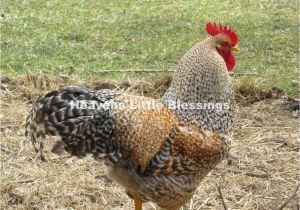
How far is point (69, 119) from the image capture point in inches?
131

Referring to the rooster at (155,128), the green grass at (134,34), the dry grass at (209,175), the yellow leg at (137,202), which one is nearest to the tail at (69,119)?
A: the rooster at (155,128)

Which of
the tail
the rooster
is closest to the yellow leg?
the rooster

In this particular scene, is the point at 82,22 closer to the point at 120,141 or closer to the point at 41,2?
the point at 41,2

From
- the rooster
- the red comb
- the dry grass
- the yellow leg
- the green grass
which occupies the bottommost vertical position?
the dry grass

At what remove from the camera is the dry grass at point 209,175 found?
4258mm

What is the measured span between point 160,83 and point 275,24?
368 cm

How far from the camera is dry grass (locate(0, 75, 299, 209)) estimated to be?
168 inches

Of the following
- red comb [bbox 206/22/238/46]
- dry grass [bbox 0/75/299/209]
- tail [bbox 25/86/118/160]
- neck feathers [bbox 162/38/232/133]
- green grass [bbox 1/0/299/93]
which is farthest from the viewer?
green grass [bbox 1/0/299/93]

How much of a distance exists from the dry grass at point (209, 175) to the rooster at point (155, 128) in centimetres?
63

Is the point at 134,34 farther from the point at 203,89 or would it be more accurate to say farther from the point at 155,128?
the point at 155,128

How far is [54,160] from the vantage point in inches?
189

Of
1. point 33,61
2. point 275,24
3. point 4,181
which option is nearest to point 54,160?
point 4,181

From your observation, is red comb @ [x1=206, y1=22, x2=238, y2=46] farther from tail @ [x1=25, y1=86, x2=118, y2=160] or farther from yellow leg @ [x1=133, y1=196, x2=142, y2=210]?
yellow leg @ [x1=133, y1=196, x2=142, y2=210]

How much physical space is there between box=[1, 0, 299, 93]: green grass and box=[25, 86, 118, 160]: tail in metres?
3.12
